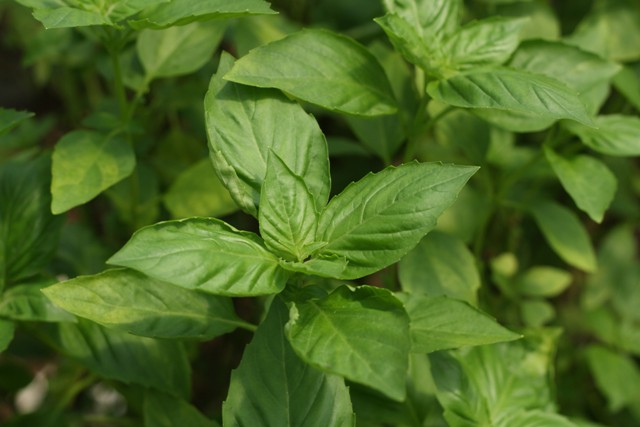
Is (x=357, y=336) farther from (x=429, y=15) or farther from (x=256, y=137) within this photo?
(x=429, y=15)

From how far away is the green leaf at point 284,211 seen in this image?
73cm

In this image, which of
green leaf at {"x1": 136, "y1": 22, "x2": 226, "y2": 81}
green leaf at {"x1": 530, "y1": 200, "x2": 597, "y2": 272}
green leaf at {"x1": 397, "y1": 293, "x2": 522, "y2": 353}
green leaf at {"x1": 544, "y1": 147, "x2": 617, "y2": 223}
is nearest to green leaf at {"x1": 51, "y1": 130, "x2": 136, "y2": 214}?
green leaf at {"x1": 136, "y1": 22, "x2": 226, "y2": 81}

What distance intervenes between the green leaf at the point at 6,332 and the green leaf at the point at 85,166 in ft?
0.45

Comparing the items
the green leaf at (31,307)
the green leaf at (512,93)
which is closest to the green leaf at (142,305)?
the green leaf at (31,307)

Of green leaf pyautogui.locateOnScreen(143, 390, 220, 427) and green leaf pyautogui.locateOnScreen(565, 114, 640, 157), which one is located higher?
green leaf pyautogui.locateOnScreen(565, 114, 640, 157)

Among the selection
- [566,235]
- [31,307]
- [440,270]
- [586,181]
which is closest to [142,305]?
[31,307]

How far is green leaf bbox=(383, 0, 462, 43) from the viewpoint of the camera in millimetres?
904

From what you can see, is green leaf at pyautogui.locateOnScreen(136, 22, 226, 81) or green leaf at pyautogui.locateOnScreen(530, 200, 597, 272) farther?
green leaf at pyautogui.locateOnScreen(530, 200, 597, 272)

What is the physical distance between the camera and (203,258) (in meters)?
0.65

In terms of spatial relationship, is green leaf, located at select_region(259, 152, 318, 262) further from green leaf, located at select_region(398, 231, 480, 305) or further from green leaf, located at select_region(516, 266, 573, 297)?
green leaf, located at select_region(516, 266, 573, 297)

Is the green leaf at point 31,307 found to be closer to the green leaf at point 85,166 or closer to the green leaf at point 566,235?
the green leaf at point 85,166

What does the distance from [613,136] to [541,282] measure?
16.0 inches

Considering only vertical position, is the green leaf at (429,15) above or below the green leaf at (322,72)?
above

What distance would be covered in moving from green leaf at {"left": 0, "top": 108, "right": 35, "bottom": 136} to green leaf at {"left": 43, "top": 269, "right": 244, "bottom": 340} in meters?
0.18
